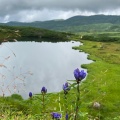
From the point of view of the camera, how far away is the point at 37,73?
67.4 metres

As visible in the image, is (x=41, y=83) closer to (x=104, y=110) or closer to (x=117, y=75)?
(x=117, y=75)

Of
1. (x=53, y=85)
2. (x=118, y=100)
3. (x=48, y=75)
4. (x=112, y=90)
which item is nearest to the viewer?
(x=118, y=100)

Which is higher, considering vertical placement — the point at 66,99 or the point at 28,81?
the point at 66,99

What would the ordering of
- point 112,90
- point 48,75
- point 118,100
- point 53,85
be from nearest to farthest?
1. point 118,100
2. point 112,90
3. point 53,85
4. point 48,75

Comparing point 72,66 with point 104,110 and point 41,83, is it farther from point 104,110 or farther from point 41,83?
point 104,110

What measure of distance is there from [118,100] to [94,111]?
8427 mm

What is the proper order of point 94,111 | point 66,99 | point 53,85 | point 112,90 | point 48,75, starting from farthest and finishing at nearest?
point 48,75 < point 53,85 < point 112,90 < point 94,111 < point 66,99

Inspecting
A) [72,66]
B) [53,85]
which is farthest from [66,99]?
[72,66]

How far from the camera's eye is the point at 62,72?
234ft

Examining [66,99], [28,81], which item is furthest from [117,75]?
[66,99]

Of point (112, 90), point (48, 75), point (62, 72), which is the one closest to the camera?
point (112, 90)

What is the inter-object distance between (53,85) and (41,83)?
8.35 ft

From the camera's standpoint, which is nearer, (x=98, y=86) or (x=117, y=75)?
(x=98, y=86)

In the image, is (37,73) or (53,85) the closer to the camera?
(53,85)
